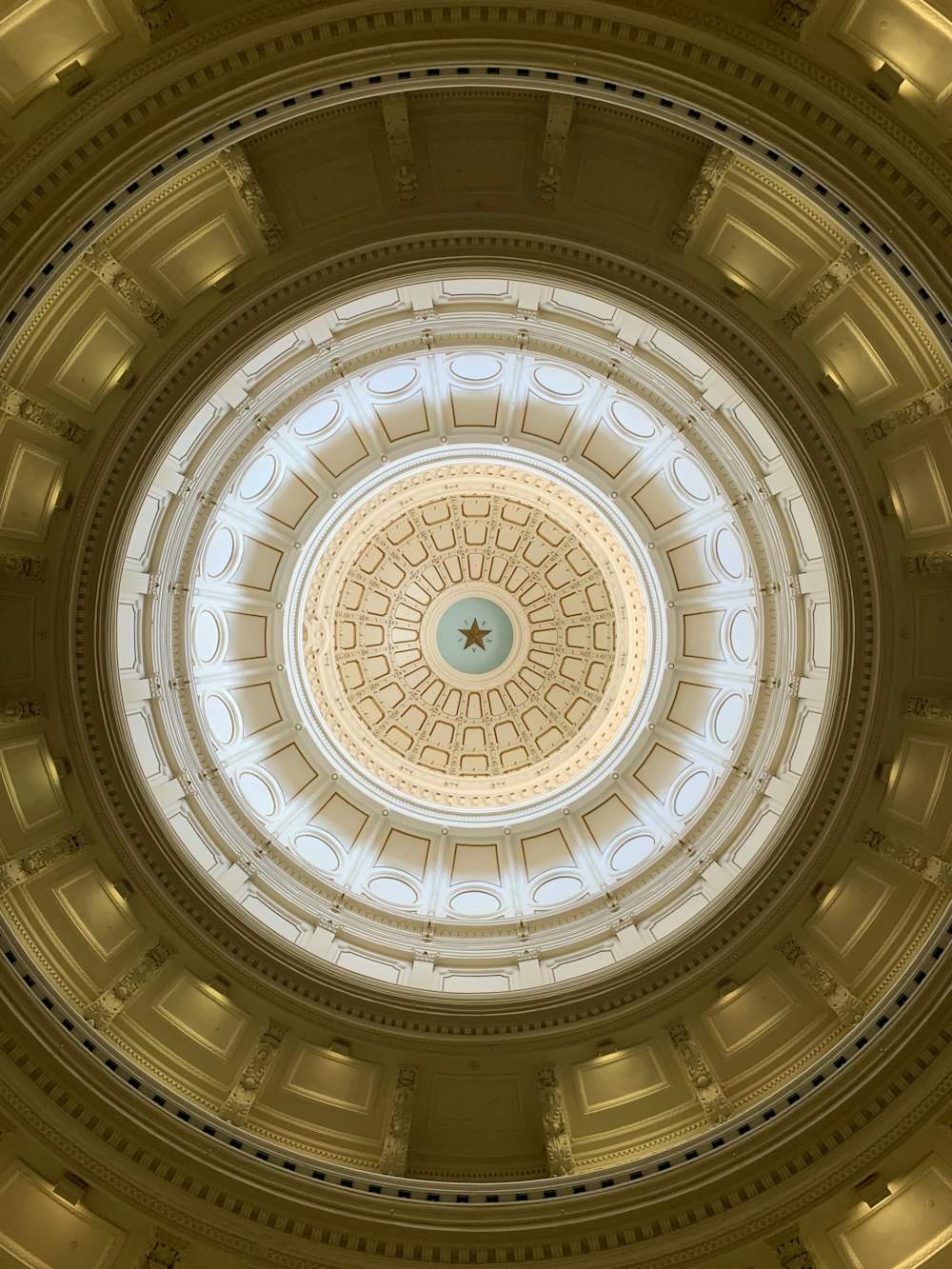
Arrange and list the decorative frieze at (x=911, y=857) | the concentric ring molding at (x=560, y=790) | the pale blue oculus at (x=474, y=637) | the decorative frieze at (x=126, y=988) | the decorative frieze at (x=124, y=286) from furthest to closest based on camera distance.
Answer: the pale blue oculus at (x=474, y=637), the concentric ring molding at (x=560, y=790), the decorative frieze at (x=126, y=988), the decorative frieze at (x=911, y=857), the decorative frieze at (x=124, y=286)

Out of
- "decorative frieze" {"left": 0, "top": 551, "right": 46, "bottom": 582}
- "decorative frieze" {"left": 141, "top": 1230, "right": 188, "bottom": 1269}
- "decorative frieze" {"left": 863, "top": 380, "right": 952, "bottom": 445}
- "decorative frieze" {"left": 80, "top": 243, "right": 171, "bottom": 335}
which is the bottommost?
"decorative frieze" {"left": 141, "top": 1230, "right": 188, "bottom": 1269}

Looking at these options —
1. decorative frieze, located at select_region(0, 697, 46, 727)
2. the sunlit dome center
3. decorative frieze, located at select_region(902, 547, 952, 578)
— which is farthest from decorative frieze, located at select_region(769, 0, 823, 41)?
decorative frieze, located at select_region(0, 697, 46, 727)

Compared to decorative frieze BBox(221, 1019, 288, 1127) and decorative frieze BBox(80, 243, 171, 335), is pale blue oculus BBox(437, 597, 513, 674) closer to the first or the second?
decorative frieze BBox(221, 1019, 288, 1127)

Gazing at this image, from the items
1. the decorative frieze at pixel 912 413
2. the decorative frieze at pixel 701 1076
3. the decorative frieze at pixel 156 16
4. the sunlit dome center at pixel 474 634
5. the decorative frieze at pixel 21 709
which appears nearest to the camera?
the decorative frieze at pixel 156 16

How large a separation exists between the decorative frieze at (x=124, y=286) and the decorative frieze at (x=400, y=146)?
377 cm

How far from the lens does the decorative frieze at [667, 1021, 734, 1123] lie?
1328 centimetres

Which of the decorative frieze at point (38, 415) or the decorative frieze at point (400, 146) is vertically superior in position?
the decorative frieze at point (400, 146)

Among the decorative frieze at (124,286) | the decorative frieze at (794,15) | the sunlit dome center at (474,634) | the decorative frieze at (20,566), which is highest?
the sunlit dome center at (474,634)

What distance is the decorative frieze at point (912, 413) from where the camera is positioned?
11725mm

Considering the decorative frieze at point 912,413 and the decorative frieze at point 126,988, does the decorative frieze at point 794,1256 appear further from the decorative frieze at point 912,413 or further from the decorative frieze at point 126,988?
the decorative frieze at point 912,413

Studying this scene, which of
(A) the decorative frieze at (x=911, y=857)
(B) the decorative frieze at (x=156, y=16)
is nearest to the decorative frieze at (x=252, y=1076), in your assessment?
(A) the decorative frieze at (x=911, y=857)

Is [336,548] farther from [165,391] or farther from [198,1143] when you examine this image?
A: [198,1143]

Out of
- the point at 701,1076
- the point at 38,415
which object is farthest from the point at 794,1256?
the point at 38,415

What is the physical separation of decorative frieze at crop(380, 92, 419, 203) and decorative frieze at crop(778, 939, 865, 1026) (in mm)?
12951
